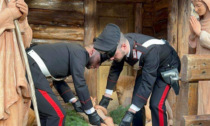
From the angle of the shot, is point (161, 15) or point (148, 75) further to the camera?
point (161, 15)

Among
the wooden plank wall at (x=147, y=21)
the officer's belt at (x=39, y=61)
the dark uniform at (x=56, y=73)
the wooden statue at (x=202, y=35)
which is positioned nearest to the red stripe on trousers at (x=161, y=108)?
the wooden statue at (x=202, y=35)

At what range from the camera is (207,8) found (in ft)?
10.4

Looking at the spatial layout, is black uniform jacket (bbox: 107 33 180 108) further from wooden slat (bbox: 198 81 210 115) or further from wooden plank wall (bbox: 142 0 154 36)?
wooden plank wall (bbox: 142 0 154 36)

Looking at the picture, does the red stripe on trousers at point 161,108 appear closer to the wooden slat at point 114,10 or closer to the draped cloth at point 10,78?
the draped cloth at point 10,78

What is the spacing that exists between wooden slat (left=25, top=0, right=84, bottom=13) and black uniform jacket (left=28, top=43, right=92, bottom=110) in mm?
2441

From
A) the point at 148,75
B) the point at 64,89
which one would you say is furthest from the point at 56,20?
the point at 148,75

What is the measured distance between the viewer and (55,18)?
17.7 ft

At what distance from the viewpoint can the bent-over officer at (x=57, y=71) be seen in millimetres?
2832

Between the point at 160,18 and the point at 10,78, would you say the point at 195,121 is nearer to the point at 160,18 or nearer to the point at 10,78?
the point at 10,78

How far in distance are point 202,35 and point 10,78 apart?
222cm

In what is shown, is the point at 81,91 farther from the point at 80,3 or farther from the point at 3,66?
the point at 80,3

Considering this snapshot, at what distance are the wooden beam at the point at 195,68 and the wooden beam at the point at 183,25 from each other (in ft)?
10.6

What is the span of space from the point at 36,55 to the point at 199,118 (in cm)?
188

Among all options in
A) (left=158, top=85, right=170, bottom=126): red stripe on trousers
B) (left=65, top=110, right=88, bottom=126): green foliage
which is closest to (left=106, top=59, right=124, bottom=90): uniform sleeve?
(left=158, top=85, right=170, bottom=126): red stripe on trousers
